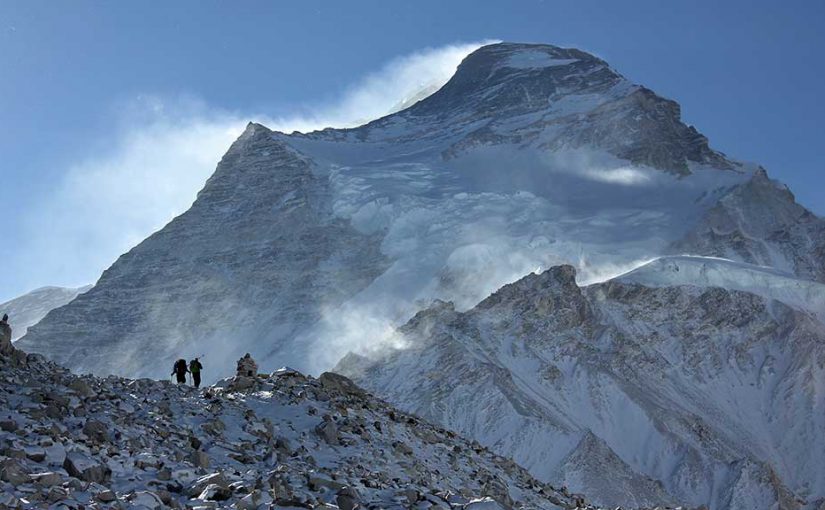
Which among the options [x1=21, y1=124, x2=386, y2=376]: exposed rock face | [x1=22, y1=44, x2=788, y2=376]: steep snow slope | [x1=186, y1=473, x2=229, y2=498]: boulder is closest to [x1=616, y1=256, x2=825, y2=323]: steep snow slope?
[x1=22, y1=44, x2=788, y2=376]: steep snow slope

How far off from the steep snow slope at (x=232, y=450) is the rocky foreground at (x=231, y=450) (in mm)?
33

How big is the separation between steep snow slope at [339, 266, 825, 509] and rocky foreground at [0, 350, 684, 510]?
226 feet

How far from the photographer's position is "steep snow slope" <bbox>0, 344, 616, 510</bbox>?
18.6 metres

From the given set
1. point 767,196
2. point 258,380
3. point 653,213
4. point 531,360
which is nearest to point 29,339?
point 531,360

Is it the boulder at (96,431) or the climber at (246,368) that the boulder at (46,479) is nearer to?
the boulder at (96,431)

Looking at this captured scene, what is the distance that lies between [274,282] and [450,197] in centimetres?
3010

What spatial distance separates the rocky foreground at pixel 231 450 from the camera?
18.6 meters

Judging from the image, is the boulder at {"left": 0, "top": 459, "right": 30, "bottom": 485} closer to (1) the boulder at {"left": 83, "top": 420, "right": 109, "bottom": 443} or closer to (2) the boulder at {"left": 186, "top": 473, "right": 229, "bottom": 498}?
(2) the boulder at {"left": 186, "top": 473, "right": 229, "bottom": 498}

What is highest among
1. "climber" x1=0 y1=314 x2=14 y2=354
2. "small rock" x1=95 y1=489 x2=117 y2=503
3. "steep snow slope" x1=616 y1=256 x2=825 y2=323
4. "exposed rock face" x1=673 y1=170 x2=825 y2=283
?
"exposed rock face" x1=673 y1=170 x2=825 y2=283

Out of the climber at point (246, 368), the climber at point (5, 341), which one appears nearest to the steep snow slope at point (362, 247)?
the climber at point (246, 368)

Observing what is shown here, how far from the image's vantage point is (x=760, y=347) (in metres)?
131

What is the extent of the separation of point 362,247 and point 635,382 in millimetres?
57914

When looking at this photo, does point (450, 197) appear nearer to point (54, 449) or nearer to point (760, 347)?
point (760, 347)

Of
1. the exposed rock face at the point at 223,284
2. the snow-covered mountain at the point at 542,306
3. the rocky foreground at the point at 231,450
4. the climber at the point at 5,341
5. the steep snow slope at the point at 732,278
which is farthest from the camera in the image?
the exposed rock face at the point at 223,284
